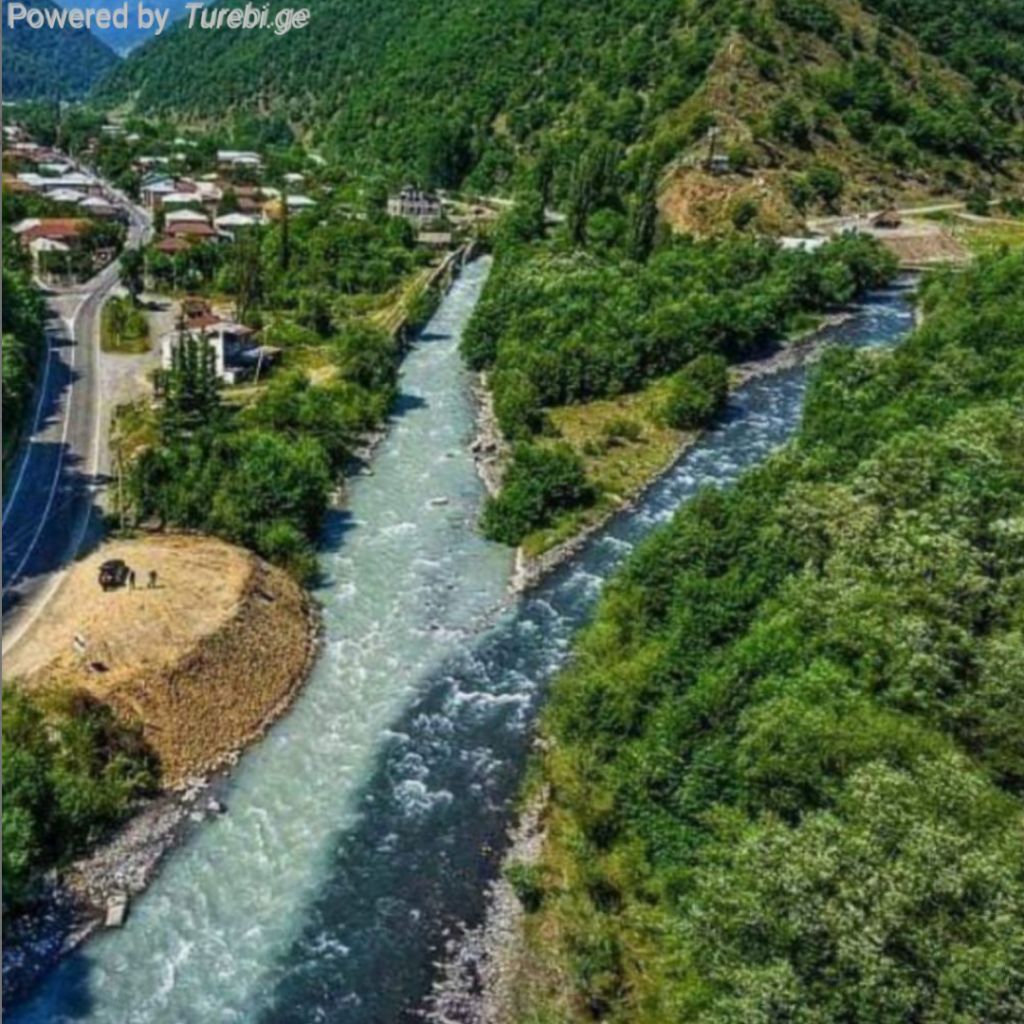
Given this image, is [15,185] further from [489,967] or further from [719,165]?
[489,967]

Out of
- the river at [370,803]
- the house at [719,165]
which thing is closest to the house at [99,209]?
the house at [719,165]

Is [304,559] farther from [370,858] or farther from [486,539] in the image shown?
[370,858]

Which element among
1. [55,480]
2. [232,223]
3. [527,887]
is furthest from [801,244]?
[527,887]

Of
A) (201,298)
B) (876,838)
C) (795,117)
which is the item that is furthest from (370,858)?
(795,117)

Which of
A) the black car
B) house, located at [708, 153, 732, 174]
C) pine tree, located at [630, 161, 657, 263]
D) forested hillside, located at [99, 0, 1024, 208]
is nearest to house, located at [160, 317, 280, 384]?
the black car

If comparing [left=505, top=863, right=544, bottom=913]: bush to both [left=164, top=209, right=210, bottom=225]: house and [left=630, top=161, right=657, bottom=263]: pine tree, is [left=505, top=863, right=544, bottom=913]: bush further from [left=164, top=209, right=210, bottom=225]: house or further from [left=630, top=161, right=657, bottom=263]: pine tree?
[left=164, top=209, right=210, bottom=225]: house

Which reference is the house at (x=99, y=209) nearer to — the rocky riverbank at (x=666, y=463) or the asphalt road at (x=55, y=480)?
the asphalt road at (x=55, y=480)
